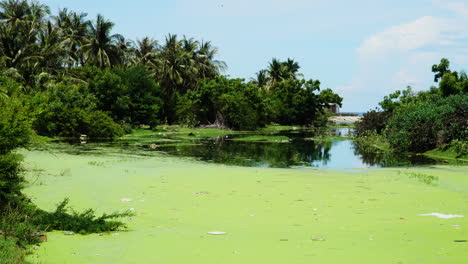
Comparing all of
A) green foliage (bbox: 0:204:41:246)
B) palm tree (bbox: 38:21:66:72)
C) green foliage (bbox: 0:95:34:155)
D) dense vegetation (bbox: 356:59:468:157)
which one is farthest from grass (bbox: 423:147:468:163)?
palm tree (bbox: 38:21:66:72)

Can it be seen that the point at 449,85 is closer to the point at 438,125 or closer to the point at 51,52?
the point at 438,125

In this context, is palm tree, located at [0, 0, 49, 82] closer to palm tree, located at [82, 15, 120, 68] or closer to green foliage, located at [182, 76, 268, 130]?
palm tree, located at [82, 15, 120, 68]

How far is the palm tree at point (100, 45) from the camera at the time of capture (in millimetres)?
52031

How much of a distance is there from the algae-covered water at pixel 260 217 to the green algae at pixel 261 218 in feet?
0.05

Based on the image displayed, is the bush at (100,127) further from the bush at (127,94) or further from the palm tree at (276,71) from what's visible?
the palm tree at (276,71)

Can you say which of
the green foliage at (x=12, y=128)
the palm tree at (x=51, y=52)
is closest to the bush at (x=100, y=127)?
the palm tree at (x=51, y=52)

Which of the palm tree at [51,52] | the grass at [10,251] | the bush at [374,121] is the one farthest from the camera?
the palm tree at [51,52]

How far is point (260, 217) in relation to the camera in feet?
25.7

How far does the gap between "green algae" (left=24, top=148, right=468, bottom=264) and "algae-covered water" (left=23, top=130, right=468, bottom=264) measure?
15 mm

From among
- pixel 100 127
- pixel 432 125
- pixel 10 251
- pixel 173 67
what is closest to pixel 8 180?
pixel 10 251

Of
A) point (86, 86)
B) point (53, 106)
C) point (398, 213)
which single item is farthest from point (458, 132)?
point (86, 86)

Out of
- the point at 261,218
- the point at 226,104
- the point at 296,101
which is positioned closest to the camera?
the point at 261,218

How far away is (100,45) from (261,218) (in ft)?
160

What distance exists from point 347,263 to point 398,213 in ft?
11.3
